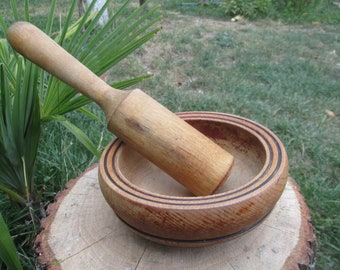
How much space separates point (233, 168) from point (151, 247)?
18.8 inches

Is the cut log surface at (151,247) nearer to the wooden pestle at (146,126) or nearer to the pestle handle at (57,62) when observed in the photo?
the wooden pestle at (146,126)

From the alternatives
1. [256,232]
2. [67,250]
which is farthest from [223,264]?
[67,250]

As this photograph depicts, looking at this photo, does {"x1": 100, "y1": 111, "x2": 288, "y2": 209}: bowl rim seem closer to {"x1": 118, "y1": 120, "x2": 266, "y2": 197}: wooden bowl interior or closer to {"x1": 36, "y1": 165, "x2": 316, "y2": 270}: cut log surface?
{"x1": 118, "y1": 120, "x2": 266, "y2": 197}: wooden bowl interior

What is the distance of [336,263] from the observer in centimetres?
202

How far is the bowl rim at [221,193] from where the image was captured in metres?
1.09

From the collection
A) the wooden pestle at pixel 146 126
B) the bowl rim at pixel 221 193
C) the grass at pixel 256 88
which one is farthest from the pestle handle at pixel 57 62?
the grass at pixel 256 88

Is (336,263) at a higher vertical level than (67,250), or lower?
lower

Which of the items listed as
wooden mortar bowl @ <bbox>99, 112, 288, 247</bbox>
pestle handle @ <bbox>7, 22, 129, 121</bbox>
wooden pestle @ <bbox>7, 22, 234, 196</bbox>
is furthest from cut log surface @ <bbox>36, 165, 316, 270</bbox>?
pestle handle @ <bbox>7, 22, 129, 121</bbox>

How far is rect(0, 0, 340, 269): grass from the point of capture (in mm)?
2287

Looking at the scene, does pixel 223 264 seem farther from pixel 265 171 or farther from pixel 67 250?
pixel 67 250

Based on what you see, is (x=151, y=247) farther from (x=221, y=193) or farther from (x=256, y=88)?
(x=256, y=88)

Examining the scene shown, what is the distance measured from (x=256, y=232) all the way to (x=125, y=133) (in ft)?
1.96

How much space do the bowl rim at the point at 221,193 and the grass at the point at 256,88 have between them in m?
0.80

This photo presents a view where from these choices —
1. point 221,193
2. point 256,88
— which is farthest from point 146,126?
point 256,88
